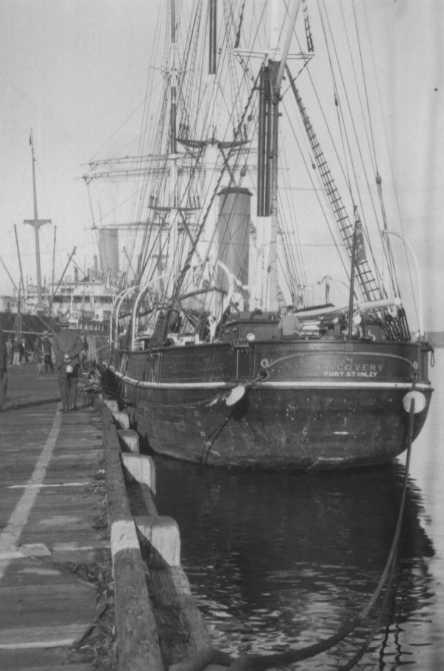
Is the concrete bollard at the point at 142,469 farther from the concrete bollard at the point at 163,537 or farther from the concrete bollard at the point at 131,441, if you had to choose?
the concrete bollard at the point at 163,537

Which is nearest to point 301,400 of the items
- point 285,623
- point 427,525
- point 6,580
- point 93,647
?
point 427,525

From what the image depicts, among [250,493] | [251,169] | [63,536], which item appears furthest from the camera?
[251,169]

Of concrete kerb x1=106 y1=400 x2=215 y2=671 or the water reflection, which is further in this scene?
the water reflection

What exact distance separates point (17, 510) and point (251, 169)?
47536 mm

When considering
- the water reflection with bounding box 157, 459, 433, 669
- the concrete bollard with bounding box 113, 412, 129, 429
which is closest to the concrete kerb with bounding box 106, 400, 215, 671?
the water reflection with bounding box 157, 459, 433, 669

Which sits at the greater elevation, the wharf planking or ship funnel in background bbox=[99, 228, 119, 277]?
ship funnel in background bbox=[99, 228, 119, 277]

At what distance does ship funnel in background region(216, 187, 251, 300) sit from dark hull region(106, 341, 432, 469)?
56.2ft

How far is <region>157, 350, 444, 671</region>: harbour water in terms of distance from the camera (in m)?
8.61

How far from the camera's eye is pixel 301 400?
18.0 meters

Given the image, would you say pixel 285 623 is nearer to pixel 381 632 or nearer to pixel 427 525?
pixel 381 632

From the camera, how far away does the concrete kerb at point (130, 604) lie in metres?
4.28

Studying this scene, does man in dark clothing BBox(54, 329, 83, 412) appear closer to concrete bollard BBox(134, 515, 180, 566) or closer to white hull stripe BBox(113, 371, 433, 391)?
white hull stripe BBox(113, 371, 433, 391)

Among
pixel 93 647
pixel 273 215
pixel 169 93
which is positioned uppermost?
pixel 169 93

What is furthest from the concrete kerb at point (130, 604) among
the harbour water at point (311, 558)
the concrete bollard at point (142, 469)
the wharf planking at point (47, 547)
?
the concrete bollard at point (142, 469)
